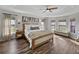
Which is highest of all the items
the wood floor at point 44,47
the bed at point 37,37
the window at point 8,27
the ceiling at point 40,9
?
the ceiling at point 40,9

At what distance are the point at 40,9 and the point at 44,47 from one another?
102 centimetres

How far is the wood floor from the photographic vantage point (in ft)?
7.70

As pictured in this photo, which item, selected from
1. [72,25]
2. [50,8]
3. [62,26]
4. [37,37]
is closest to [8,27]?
[37,37]

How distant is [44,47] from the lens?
2.48 m

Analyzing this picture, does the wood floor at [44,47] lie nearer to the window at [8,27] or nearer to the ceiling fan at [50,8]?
the window at [8,27]

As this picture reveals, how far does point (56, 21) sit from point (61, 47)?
716 millimetres

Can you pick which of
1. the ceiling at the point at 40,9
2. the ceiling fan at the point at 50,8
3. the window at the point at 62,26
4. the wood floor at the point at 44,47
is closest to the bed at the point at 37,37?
the wood floor at the point at 44,47

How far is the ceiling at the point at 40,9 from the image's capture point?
2.33 meters

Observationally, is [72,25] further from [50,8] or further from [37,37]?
[37,37]

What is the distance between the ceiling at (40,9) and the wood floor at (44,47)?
65 cm

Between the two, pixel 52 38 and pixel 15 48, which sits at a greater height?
pixel 52 38
